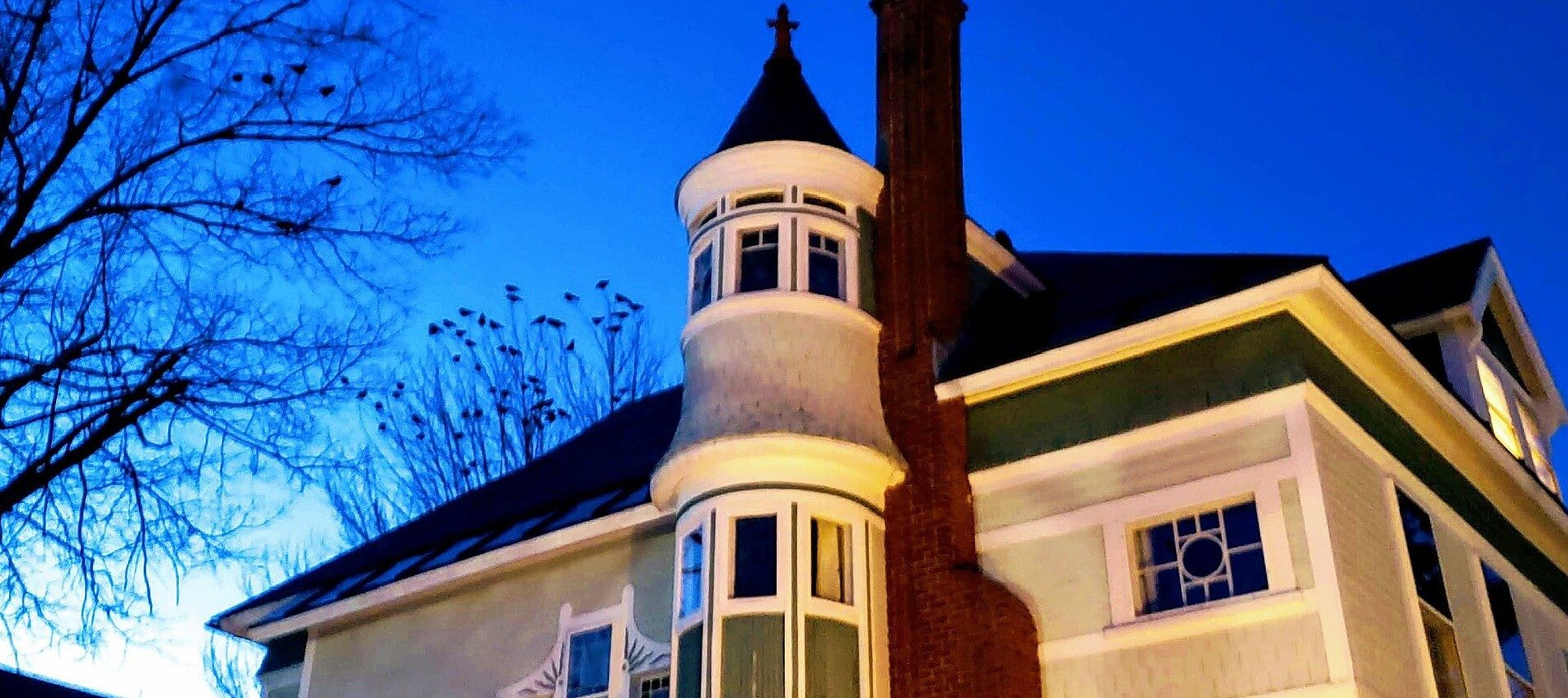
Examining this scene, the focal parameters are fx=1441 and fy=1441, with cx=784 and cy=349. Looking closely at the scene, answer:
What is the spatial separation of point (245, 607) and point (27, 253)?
9.18m

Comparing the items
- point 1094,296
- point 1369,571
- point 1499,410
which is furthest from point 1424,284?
point 1369,571

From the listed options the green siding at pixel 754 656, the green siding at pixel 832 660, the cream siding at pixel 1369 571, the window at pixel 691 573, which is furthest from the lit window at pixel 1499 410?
the window at pixel 691 573

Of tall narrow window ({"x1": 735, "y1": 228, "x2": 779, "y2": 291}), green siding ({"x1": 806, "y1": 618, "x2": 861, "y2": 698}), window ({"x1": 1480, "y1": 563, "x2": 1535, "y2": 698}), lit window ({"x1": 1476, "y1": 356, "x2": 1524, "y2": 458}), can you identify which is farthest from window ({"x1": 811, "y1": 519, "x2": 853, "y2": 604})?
lit window ({"x1": 1476, "y1": 356, "x2": 1524, "y2": 458})

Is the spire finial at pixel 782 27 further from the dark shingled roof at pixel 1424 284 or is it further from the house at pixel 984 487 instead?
the dark shingled roof at pixel 1424 284

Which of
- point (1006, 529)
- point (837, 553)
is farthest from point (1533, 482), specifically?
point (837, 553)

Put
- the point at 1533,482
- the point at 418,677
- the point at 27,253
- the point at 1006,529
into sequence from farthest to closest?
1. the point at 418,677
2. the point at 1533,482
3. the point at 1006,529
4. the point at 27,253

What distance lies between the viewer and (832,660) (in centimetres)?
1243

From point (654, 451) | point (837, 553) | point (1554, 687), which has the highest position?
point (654, 451)

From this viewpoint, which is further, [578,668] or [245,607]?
[245,607]

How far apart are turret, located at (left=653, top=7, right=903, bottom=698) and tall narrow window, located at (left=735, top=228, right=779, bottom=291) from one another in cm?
2

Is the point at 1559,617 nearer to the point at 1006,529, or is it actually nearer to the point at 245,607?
the point at 1006,529

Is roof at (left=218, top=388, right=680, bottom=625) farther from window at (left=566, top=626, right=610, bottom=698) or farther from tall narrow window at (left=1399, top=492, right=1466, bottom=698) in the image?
tall narrow window at (left=1399, top=492, right=1466, bottom=698)

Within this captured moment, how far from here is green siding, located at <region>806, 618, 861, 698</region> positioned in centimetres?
1227

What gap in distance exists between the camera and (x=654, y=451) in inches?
680
